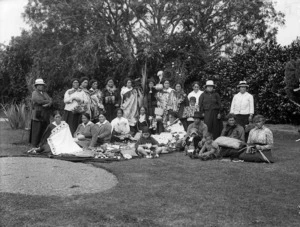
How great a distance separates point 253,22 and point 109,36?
18.4ft

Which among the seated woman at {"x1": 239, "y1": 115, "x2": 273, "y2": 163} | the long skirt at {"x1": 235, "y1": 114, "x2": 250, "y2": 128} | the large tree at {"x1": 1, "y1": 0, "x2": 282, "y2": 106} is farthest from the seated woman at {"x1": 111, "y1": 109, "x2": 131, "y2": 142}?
the large tree at {"x1": 1, "y1": 0, "x2": 282, "y2": 106}

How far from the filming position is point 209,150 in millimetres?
8281

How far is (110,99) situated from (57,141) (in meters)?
2.89

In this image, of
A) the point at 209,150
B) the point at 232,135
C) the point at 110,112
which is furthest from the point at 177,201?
the point at 110,112

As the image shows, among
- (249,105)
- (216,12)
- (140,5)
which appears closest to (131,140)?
(249,105)

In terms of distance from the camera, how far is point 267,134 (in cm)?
796

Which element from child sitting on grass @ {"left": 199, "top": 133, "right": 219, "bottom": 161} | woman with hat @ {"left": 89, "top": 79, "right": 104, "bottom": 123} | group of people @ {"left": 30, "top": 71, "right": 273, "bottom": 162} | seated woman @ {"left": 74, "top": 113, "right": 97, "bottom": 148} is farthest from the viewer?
woman with hat @ {"left": 89, "top": 79, "right": 104, "bottom": 123}

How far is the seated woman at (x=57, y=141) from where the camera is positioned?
8.53 meters

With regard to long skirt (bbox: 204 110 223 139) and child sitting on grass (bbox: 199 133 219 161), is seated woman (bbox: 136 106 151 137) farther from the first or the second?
child sitting on grass (bbox: 199 133 219 161)

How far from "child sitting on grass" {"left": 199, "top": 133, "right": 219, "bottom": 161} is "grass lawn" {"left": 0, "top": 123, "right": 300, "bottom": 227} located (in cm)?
87

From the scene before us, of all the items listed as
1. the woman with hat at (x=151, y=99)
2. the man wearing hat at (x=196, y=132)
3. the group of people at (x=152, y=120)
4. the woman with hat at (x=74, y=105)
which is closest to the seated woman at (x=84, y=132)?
the group of people at (x=152, y=120)

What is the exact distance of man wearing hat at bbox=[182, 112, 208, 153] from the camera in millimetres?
9031

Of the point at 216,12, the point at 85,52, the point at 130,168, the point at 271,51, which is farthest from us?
the point at 216,12

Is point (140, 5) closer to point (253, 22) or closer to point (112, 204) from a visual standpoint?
point (253, 22)
